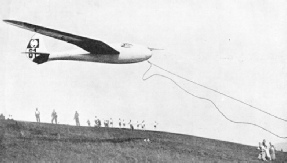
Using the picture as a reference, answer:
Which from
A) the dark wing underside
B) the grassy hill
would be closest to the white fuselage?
the dark wing underside

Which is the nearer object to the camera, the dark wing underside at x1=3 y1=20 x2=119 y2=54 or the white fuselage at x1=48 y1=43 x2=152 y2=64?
the dark wing underside at x1=3 y1=20 x2=119 y2=54

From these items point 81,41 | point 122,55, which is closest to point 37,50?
point 81,41

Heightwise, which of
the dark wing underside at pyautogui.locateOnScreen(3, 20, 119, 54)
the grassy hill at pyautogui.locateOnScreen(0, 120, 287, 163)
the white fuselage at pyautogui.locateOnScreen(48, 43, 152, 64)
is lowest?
the grassy hill at pyautogui.locateOnScreen(0, 120, 287, 163)

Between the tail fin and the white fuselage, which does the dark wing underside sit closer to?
the white fuselage

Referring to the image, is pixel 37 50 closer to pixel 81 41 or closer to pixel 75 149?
pixel 81 41

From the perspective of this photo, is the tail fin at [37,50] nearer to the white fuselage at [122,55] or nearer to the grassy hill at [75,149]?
the white fuselage at [122,55]

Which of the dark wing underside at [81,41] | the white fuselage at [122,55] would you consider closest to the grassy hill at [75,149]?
the white fuselage at [122,55]

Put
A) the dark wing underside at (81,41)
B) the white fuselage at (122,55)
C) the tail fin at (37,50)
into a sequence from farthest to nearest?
the tail fin at (37,50) < the white fuselage at (122,55) < the dark wing underside at (81,41)

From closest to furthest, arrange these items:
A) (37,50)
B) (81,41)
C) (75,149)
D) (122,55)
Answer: (81,41)
(122,55)
(75,149)
(37,50)
